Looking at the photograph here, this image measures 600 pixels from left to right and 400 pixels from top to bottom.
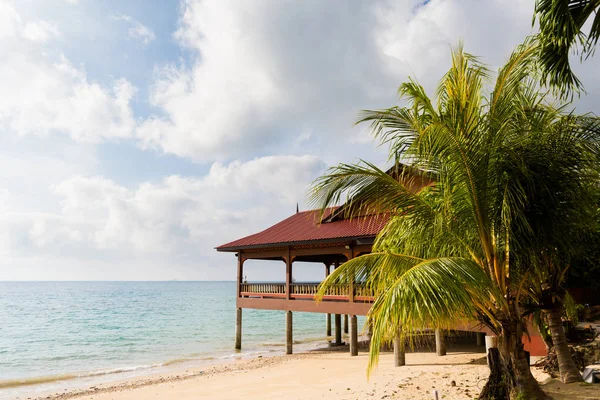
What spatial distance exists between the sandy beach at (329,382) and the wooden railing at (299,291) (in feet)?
7.36

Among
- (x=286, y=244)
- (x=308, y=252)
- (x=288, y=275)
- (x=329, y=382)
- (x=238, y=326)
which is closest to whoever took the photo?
(x=329, y=382)

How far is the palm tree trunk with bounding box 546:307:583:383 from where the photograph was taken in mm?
7559

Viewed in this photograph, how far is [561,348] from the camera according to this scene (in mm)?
7652

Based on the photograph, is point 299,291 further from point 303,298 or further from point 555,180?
point 555,180

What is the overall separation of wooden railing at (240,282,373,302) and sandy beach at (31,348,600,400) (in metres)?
2.24

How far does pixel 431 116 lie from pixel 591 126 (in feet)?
7.91

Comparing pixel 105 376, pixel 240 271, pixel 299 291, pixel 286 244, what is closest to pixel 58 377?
pixel 105 376

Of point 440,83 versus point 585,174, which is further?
point 440,83

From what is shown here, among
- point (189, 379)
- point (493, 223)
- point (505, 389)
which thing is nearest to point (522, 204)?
point (493, 223)

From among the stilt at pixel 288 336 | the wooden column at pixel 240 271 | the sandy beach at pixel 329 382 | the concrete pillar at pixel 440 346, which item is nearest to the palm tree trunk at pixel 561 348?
the sandy beach at pixel 329 382

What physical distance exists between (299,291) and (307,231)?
8.26 ft

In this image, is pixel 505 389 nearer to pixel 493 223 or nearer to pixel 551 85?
pixel 493 223

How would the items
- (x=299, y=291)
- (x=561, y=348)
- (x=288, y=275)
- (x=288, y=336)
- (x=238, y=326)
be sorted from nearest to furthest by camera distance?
(x=561, y=348)
(x=299, y=291)
(x=288, y=275)
(x=288, y=336)
(x=238, y=326)

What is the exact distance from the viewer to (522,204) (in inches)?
239
